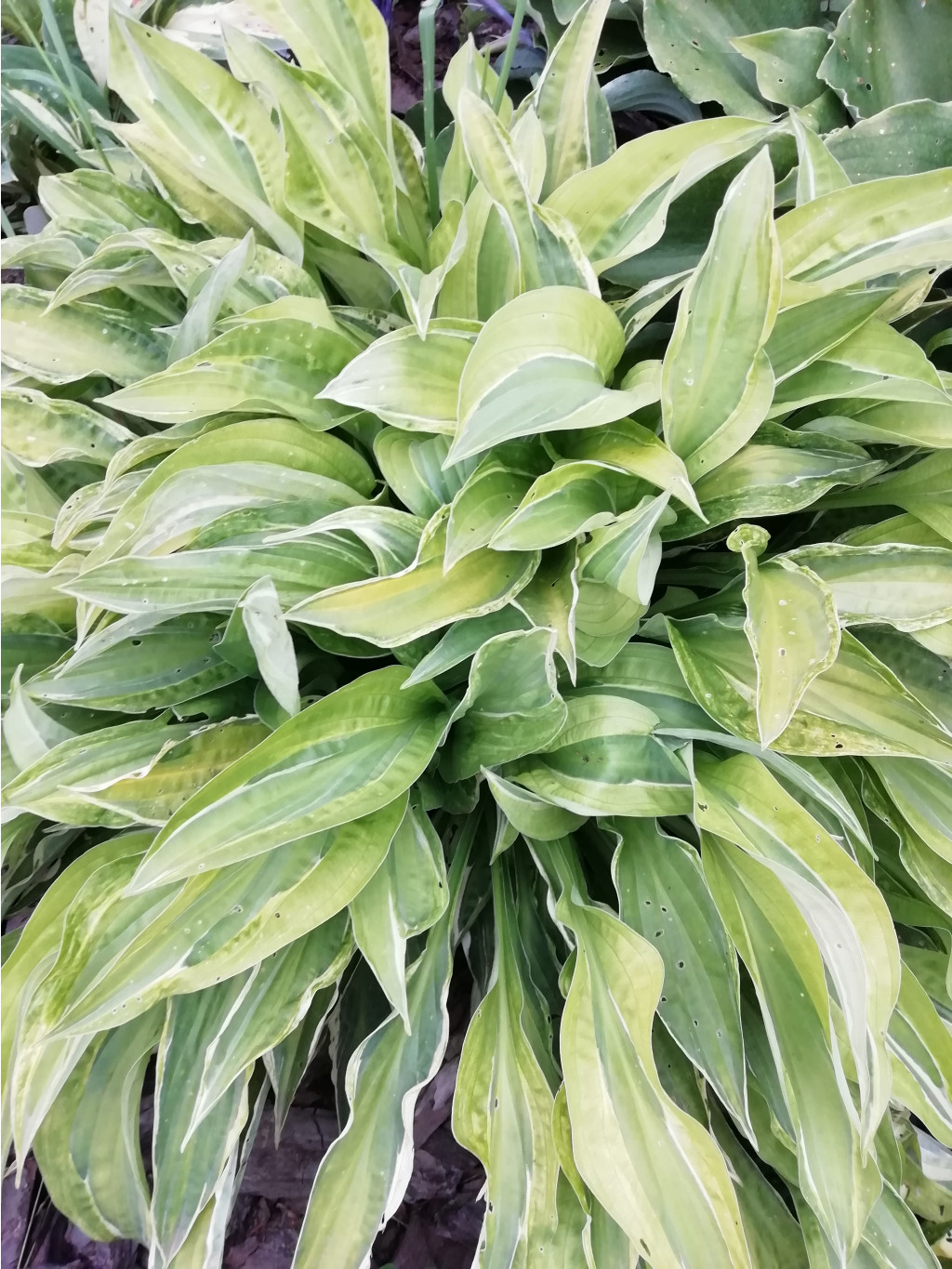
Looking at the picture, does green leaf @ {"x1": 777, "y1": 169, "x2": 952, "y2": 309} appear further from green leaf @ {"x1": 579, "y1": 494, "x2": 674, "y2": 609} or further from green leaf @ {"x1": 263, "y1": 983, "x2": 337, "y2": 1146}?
green leaf @ {"x1": 263, "y1": 983, "x2": 337, "y2": 1146}

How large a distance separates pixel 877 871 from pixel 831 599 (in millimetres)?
347

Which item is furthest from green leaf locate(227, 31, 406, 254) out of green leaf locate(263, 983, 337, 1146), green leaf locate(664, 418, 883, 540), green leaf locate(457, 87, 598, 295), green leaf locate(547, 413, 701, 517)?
Result: green leaf locate(263, 983, 337, 1146)

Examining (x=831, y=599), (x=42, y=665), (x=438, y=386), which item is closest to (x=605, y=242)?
(x=438, y=386)

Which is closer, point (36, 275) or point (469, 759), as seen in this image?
point (469, 759)

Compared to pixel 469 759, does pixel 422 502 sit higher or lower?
higher

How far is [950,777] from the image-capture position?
1.98 ft

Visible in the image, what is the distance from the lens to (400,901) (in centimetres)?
60

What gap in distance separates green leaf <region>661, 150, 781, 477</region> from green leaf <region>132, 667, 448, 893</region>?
28 centimetres

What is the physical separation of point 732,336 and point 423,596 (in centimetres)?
28

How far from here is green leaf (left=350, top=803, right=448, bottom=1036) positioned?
0.56 meters

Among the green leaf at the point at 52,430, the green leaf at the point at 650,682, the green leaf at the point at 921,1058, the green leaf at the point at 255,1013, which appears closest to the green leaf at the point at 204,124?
the green leaf at the point at 52,430

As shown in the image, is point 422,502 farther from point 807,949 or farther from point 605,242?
point 807,949

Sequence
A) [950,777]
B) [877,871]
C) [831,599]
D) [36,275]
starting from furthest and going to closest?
[36,275] → [877,871] → [950,777] → [831,599]

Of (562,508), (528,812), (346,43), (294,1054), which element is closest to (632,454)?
(562,508)
